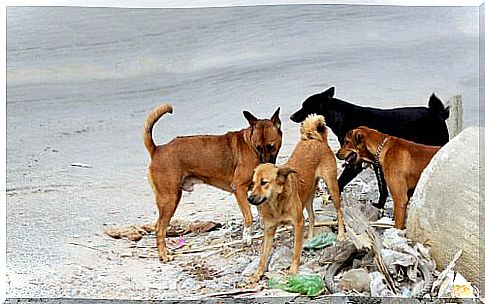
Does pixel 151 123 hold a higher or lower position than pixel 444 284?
higher

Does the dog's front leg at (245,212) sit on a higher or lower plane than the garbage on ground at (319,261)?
higher

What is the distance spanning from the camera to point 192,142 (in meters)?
2.50

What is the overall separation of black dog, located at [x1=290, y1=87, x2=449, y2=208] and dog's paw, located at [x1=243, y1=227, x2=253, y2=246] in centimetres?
27

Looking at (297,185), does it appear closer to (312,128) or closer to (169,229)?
(312,128)

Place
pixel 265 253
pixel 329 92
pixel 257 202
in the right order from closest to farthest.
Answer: pixel 257 202
pixel 265 253
pixel 329 92

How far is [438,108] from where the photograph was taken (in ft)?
8.41

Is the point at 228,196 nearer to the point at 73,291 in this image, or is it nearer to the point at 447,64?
the point at 73,291

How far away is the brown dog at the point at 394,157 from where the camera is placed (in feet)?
8.16

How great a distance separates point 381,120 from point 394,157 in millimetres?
119

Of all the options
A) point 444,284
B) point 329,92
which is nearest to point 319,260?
point 444,284

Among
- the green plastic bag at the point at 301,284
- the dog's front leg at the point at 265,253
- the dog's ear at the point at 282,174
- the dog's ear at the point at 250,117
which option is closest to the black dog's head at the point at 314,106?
the dog's ear at the point at 250,117

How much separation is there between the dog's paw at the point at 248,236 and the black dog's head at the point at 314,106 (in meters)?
0.32

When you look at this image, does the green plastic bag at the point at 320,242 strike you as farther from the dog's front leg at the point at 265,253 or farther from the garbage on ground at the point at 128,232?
the garbage on ground at the point at 128,232

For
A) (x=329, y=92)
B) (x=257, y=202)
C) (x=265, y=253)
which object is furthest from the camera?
(x=329, y=92)
